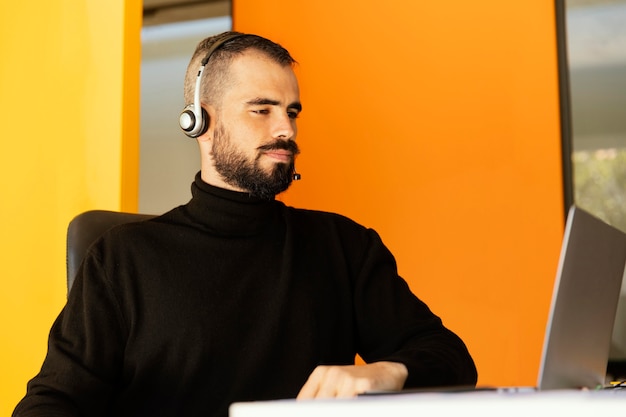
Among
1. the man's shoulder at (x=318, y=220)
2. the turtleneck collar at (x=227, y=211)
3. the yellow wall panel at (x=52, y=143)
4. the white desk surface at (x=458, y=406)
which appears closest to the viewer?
the white desk surface at (x=458, y=406)

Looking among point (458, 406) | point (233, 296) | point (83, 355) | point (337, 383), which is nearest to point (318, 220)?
point (233, 296)

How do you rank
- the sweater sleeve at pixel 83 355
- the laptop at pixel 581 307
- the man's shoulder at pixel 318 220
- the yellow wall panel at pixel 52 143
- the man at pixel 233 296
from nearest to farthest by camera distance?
the laptop at pixel 581 307
the sweater sleeve at pixel 83 355
the man at pixel 233 296
the man's shoulder at pixel 318 220
the yellow wall panel at pixel 52 143

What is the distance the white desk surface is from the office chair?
0.94m

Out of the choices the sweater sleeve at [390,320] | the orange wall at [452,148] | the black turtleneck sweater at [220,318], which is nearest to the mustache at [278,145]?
the black turtleneck sweater at [220,318]

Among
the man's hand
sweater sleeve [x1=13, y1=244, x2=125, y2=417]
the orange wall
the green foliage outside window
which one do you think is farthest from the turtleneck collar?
the green foliage outside window

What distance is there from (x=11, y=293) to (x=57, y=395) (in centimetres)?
131

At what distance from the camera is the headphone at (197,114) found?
67.6 inches

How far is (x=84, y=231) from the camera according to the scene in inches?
65.9

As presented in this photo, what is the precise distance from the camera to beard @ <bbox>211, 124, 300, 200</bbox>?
166cm

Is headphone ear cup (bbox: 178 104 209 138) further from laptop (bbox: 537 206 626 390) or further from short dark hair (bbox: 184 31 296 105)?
laptop (bbox: 537 206 626 390)

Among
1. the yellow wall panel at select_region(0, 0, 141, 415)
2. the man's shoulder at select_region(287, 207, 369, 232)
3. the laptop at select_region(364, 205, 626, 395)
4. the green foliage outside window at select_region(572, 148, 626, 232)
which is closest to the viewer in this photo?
the laptop at select_region(364, 205, 626, 395)

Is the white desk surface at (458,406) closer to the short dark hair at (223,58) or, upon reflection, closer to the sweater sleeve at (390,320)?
the sweater sleeve at (390,320)

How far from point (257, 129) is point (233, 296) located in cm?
33

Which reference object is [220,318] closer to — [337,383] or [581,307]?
[337,383]
